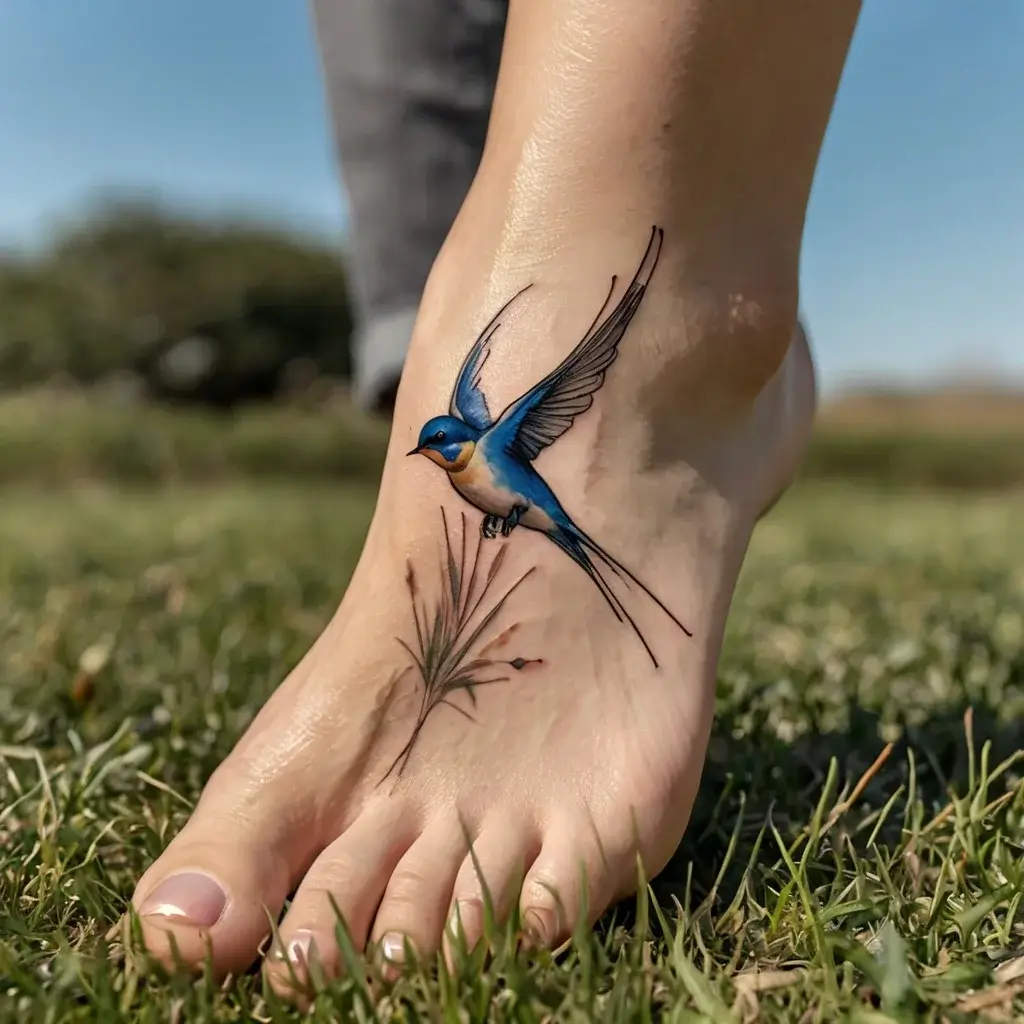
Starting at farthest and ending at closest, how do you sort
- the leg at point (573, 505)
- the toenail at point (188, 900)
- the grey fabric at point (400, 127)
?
the grey fabric at point (400, 127), the leg at point (573, 505), the toenail at point (188, 900)

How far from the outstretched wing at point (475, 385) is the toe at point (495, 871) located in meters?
0.39

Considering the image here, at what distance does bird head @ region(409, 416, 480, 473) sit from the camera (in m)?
1.00

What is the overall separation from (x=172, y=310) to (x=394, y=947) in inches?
512

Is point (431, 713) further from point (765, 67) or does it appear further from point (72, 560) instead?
point (72, 560)

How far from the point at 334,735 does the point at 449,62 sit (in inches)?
40.3

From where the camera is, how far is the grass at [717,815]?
650 mm

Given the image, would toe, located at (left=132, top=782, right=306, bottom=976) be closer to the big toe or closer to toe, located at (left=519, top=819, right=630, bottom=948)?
the big toe

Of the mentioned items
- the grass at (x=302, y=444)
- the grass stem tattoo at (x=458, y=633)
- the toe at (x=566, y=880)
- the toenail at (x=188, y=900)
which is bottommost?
the grass at (x=302, y=444)

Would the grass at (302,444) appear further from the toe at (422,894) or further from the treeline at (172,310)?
the toe at (422,894)

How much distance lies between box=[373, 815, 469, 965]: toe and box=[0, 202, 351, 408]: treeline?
40.0ft

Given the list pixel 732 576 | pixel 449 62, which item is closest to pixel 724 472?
pixel 732 576

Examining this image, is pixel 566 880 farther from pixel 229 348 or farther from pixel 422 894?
pixel 229 348

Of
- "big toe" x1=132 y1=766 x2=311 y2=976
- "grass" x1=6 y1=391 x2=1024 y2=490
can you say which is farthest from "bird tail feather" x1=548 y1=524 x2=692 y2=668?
"grass" x1=6 y1=391 x2=1024 y2=490

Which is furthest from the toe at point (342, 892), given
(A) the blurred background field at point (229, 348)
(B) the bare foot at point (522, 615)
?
(A) the blurred background field at point (229, 348)
